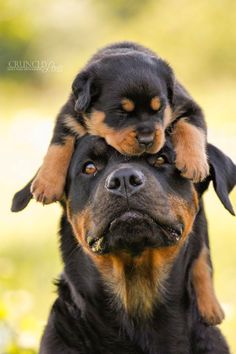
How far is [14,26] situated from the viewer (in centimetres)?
1530

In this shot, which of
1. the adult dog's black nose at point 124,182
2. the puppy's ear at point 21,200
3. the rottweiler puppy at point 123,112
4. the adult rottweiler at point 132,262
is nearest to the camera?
the adult dog's black nose at point 124,182

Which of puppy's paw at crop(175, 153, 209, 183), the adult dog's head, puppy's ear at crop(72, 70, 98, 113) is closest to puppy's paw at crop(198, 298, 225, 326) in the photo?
the adult dog's head

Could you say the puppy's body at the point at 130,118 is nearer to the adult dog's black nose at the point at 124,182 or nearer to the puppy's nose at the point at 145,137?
the puppy's nose at the point at 145,137

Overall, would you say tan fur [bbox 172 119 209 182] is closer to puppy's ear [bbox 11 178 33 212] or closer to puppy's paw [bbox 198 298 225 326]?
puppy's paw [bbox 198 298 225 326]

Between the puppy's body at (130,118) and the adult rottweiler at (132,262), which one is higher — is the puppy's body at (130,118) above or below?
above

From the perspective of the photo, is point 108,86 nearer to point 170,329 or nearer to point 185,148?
point 185,148

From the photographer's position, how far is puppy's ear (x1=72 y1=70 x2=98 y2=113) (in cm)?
533

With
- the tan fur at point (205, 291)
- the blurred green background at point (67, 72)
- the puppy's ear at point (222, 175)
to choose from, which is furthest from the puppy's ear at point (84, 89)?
the blurred green background at point (67, 72)

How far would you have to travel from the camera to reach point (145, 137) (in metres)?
5.20

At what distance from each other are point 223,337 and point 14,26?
10482 millimetres

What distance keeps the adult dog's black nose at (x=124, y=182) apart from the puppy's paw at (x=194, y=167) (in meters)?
0.29

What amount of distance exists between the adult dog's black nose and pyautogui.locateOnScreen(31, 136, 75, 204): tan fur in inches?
17.9

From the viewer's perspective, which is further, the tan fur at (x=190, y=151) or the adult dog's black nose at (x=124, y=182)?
the tan fur at (x=190, y=151)

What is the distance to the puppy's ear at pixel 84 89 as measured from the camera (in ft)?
17.5
